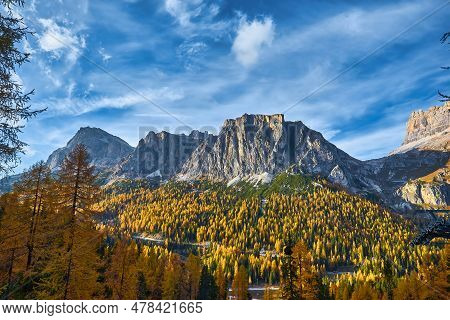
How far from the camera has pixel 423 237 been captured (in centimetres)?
1550

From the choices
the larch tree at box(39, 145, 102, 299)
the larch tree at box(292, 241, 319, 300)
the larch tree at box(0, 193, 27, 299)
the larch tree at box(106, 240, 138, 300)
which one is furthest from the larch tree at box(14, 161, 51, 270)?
the larch tree at box(292, 241, 319, 300)

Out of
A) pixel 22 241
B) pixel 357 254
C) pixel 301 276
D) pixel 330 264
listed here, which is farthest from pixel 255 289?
pixel 22 241

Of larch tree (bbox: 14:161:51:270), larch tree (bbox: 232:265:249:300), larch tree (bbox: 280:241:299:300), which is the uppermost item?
larch tree (bbox: 14:161:51:270)

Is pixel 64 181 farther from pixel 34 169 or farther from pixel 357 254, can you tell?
pixel 357 254

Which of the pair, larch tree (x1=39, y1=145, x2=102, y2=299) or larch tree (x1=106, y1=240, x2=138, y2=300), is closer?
larch tree (x1=39, y1=145, x2=102, y2=299)

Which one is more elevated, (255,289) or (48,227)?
(48,227)

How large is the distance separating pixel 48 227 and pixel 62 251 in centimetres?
265

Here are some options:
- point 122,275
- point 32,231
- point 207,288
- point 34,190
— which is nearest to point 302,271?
point 122,275

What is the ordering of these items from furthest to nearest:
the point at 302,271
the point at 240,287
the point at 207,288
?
the point at 240,287 → the point at 207,288 → the point at 302,271

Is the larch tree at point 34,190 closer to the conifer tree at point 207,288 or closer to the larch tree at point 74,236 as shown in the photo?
the larch tree at point 74,236

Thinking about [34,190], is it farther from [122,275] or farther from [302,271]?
[302,271]

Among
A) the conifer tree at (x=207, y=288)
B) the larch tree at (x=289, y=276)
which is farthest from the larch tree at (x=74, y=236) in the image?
the conifer tree at (x=207, y=288)

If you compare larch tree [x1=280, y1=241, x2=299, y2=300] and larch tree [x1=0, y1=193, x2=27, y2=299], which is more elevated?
larch tree [x1=0, y1=193, x2=27, y2=299]

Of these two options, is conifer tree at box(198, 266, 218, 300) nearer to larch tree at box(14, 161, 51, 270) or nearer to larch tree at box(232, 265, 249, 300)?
larch tree at box(232, 265, 249, 300)
